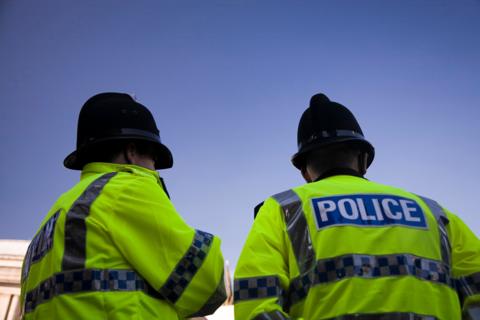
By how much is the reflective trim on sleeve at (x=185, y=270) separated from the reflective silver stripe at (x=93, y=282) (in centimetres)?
7

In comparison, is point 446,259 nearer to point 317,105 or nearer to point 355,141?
point 355,141

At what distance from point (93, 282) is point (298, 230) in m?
0.89

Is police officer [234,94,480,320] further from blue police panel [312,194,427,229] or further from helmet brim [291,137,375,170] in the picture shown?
helmet brim [291,137,375,170]

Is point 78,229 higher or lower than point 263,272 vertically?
higher

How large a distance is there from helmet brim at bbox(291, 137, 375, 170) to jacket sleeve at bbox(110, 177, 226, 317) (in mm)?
797

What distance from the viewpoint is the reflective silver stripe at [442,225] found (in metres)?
Result: 1.83

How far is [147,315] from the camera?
162 centimetres

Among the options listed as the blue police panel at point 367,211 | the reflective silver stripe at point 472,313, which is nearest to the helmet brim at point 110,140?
the blue police panel at point 367,211

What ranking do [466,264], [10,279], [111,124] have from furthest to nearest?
[10,279] → [111,124] → [466,264]

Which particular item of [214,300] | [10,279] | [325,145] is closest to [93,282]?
[214,300]

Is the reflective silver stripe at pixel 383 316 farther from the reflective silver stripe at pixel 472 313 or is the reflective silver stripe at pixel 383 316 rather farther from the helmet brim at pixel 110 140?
the helmet brim at pixel 110 140

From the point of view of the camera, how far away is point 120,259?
1685mm

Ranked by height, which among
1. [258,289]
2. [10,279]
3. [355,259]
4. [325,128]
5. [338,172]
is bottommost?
[10,279]

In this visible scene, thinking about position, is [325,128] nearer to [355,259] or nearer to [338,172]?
[338,172]
